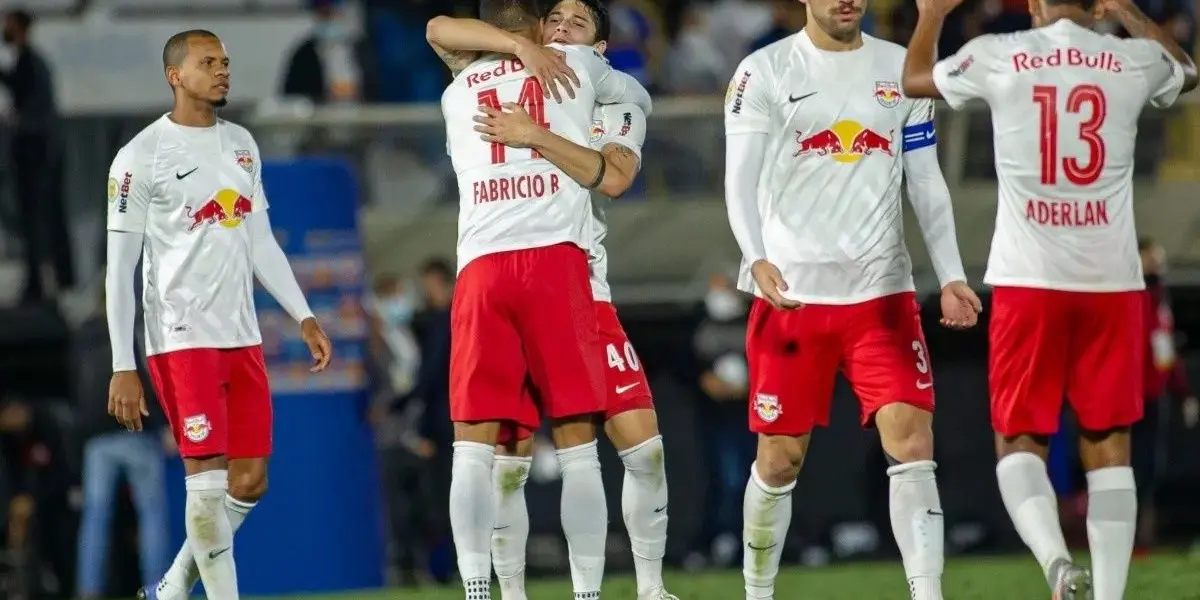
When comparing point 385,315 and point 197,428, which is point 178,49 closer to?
point 197,428

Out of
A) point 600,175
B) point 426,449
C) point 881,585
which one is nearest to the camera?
point 600,175

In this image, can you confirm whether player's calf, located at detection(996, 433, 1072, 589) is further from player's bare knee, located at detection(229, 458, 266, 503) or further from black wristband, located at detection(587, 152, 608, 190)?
player's bare knee, located at detection(229, 458, 266, 503)

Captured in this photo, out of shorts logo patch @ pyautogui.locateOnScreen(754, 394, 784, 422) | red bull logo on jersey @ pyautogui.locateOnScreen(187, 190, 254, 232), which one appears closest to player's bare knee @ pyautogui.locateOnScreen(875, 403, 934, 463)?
shorts logo patch @ pyautogui.locateOnScreen(754, 394, 784, 422)

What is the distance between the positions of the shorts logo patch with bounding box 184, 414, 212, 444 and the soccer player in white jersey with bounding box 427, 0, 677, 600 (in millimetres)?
1271

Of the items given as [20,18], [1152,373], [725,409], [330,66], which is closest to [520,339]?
[725,409]

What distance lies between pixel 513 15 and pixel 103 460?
7.13m

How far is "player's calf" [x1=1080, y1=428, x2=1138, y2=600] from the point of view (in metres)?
7.96

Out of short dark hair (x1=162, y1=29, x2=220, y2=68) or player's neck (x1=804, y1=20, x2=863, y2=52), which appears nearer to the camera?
player's neck (x1=804, y1=20, x2=863, y2=52)

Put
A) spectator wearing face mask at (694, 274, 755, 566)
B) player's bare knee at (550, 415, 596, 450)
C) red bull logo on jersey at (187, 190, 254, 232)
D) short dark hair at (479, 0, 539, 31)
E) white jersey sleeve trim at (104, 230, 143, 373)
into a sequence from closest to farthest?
1. short dark hair at (479, 0, 539, 31)
2. player's bare knee at (550, 415, 596, 450)
3. white jersey sleeve trim at (104, 230, 143, 373)
4. red bull logo on jersey at (187, 190, 254, 232)
5. spectator wearing face mask at (694, 274, 755, 566)

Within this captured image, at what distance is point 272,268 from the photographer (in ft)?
29.1

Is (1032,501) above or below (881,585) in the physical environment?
above

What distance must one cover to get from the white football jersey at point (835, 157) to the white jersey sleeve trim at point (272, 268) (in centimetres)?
204

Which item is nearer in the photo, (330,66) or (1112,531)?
(1112,531)

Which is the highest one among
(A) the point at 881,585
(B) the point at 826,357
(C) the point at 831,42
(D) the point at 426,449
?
(C) the point at 831,42
